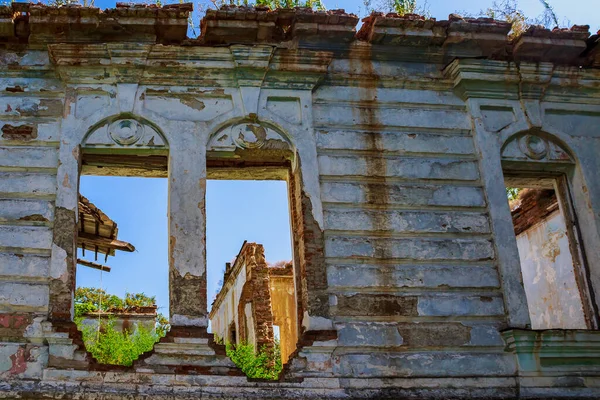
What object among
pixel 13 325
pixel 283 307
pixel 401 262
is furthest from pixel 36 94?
pixel 283 307

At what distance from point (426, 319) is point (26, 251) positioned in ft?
12.0

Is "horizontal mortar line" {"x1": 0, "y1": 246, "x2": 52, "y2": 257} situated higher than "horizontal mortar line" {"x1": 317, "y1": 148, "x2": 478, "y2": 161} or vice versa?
"horizontal mortar line" {"x1": 317, "y1": 148, "x2": 478, "y2": 161}

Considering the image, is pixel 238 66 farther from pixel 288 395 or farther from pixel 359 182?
pixel 288 395

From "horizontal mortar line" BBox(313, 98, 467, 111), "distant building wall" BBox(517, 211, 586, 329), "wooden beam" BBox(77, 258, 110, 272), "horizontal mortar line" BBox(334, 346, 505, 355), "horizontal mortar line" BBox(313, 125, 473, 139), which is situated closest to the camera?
"horizontal mortar line" BBox(334, 346, 505, 355)

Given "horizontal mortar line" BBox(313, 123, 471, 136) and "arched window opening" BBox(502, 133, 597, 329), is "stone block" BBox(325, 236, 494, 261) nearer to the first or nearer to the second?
"arched window opening" BBox(502, 133, 597, 329)

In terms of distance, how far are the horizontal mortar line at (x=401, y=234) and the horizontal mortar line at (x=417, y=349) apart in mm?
1061

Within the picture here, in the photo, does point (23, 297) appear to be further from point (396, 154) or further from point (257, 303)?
point (257, 303)

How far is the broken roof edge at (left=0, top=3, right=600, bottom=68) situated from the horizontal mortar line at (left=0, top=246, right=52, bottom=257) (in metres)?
2.21

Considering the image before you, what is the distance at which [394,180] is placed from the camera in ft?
23.6

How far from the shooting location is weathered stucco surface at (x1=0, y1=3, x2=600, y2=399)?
20.5ft

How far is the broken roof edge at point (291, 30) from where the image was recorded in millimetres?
7250

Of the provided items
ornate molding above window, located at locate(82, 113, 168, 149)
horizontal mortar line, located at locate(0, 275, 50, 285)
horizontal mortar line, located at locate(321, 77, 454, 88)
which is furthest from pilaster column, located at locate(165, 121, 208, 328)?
horizontal mortar line, located at locate(321, 77, 454, 88)

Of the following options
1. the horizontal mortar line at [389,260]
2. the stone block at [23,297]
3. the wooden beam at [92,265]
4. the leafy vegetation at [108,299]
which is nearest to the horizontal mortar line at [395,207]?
the horizontal mortar line at [389,260]

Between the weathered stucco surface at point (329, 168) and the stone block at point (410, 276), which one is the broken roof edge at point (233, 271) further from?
the stone block at point (410, 276)
